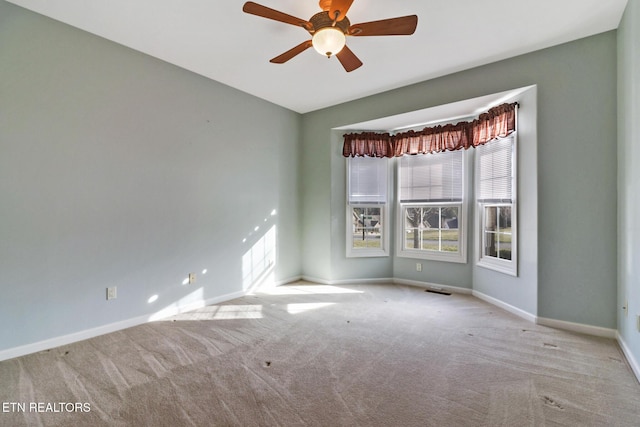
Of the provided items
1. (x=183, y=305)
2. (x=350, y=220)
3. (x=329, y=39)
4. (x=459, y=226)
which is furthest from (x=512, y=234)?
(x=183, y=305)

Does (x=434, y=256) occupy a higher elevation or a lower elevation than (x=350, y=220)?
lower

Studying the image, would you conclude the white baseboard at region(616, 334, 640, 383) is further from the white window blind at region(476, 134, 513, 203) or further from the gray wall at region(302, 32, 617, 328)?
the white window blind at region(476, 134, 513, 203)

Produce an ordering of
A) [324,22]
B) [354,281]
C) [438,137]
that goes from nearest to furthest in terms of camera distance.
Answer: [324,22], [438,137], [354,281]

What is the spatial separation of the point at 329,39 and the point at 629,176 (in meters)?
2.61

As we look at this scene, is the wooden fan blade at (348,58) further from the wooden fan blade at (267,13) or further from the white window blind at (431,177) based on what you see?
the white window blind at (431,177)

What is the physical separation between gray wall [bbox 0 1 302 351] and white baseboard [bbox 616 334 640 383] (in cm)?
396

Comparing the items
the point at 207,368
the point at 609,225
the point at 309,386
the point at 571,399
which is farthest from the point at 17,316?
the point at 609,225

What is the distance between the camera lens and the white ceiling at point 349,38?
2432 millimetres

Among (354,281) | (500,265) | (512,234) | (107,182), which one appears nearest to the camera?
(107,182)

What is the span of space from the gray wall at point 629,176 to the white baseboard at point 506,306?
0.69 m

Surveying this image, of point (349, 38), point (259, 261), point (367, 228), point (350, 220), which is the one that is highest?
point (349, 38)

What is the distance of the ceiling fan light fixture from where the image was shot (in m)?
2.18

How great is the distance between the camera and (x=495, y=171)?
375cm

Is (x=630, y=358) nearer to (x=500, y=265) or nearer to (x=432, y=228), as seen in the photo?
(x=500, y=265)
